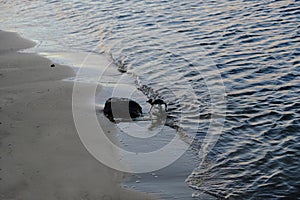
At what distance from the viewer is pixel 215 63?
9578 millimetres

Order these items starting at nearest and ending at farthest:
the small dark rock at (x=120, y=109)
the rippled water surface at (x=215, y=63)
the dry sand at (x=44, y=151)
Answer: the dry sand at (x=44, y=151), the rippled water surface at (x=215, y=63), the small dark rock at (x=120, y=109)

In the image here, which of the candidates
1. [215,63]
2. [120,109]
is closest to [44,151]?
[120,109]

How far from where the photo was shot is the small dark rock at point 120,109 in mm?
7145

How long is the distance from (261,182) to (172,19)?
8.74m

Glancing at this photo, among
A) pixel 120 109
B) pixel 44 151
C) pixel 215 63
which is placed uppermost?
pixel 44 151

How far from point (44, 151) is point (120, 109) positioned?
1.87m

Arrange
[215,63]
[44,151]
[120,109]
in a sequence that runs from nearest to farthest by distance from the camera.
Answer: [44,151] → [120,109] → [215,63]

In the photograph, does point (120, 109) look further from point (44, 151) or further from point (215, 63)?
point (215, 63)

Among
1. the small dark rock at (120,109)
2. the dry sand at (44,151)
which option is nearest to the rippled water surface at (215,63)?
the small dark rock at (120,109)

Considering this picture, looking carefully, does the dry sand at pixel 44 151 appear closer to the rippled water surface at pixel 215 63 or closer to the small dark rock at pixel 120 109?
the small dark rock at pixel 120 109

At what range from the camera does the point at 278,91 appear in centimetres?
799

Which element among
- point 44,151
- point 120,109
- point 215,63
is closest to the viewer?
point 44,151

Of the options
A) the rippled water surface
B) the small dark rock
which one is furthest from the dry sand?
the rippled water surface

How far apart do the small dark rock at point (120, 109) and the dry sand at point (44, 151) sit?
25.3 inches
